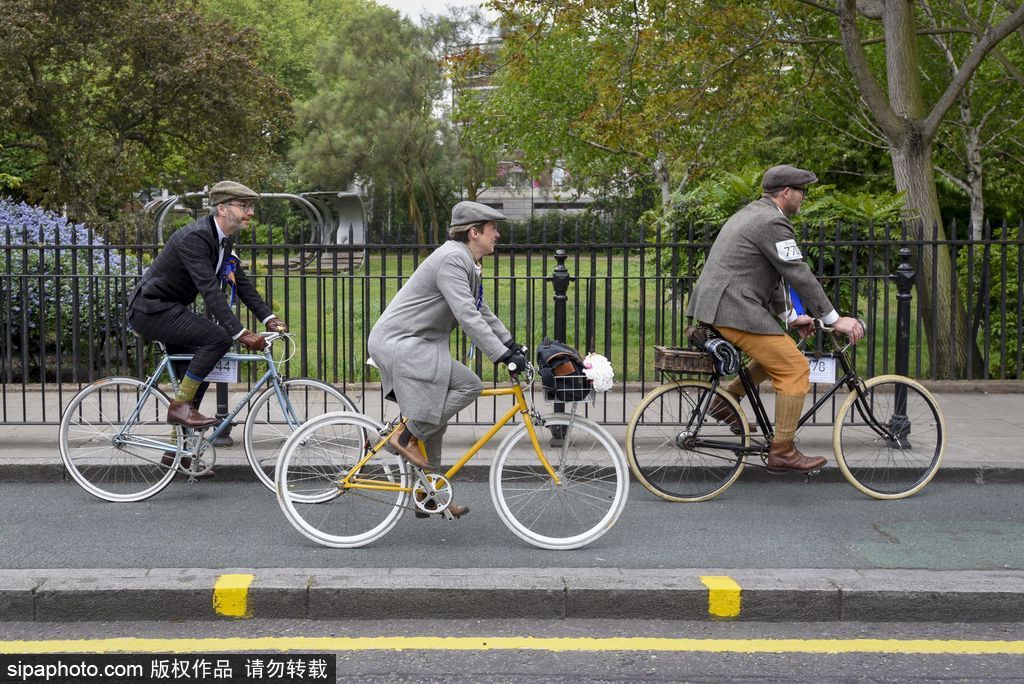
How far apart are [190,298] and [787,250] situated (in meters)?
3.40

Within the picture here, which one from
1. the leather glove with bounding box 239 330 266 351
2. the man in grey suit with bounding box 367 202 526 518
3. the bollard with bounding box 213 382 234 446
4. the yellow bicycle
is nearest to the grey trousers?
the man in grey suit with bounding box 367 202 526 518

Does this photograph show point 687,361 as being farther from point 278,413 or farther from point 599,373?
point 278,413

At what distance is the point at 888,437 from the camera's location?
7.01 meters

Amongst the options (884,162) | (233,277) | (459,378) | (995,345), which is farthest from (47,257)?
(884,162)

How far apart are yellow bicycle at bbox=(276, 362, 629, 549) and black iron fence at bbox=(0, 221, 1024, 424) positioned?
189 centimetres

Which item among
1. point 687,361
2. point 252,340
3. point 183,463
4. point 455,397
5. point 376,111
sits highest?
point 376,111

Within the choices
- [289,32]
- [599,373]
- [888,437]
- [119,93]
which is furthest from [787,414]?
[289,32]

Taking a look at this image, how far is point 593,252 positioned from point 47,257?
20.1 ft

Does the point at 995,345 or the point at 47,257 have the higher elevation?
the point at 47,257

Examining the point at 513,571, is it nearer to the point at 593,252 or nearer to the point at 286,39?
the point at 593,252

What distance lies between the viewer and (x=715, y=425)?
6.77 meters

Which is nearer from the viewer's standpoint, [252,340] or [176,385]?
[252,340]

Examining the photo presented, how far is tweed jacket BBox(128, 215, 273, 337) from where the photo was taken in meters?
6.74

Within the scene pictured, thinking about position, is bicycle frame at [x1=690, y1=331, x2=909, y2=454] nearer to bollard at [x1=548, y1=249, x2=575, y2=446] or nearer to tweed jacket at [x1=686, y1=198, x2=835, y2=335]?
tweed jacket at [x1=686, y1=198, x2=835, y2=335]
